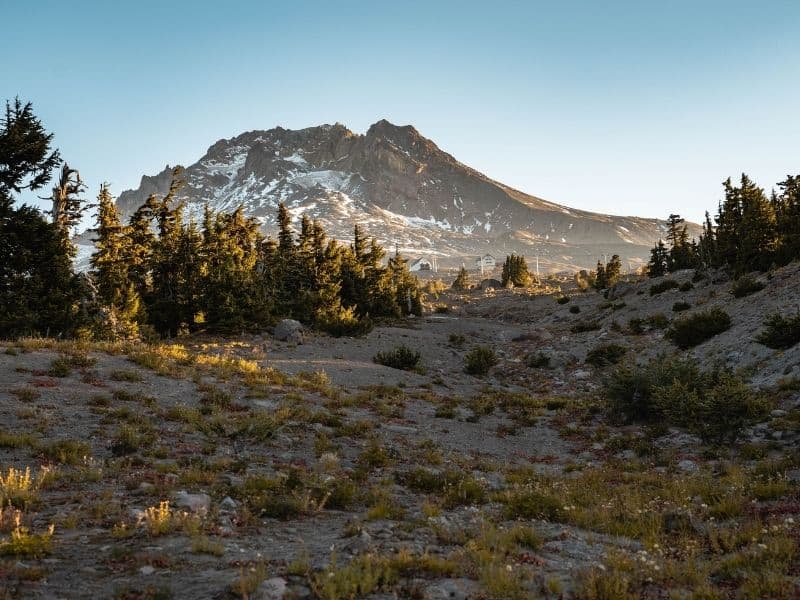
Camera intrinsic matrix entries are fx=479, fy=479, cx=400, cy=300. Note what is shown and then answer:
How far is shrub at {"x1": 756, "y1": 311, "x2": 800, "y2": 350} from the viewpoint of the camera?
17078mm

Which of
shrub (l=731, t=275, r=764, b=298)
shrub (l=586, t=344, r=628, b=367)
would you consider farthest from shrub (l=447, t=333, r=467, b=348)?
shrub (l=731, t=275, r=764, b=298)

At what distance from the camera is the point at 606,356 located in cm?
2642

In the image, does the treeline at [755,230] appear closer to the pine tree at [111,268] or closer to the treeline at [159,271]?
the treeline at [159,271]

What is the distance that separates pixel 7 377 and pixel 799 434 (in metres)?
21.0

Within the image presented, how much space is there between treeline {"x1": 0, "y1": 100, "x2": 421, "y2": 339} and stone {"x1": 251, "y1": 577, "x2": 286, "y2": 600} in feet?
81.3

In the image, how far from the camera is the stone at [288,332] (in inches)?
1336

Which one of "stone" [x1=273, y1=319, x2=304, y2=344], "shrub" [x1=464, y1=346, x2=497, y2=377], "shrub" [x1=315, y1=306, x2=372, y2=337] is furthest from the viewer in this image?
"shrub" [x1=315, y1=306, x2=372, y2=337]

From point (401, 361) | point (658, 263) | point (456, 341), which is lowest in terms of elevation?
point (401, 361)

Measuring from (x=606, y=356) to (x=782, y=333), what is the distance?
956 cm

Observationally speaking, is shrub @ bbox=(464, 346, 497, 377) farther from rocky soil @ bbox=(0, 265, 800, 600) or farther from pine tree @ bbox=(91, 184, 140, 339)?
pine tree @ bbox=(91, 184, 140, 339)

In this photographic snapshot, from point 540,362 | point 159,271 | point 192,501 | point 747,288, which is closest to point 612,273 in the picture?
point 747,288

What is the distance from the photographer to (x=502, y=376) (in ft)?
90.8

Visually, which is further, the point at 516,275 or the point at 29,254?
the point at 516,275

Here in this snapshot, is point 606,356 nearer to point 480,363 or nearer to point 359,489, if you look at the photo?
point 480,363
